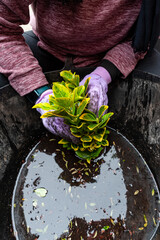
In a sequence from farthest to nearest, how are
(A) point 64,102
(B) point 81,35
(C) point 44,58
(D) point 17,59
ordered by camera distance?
(C) point 44,58 < (B) point 81,35 < (D) point 17,59 < (A) point 64,102

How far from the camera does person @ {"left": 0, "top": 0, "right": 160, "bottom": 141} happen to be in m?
0.86

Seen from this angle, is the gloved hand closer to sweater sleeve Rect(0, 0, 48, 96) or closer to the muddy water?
sweater sleeve Rect(0, 0, 48, 96)

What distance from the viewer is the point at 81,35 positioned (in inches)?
39.4

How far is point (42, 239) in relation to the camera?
899 mm

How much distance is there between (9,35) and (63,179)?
2.48ft

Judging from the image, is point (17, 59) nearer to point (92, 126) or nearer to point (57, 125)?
point (57, 125)

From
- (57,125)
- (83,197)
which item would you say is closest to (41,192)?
(83,197)

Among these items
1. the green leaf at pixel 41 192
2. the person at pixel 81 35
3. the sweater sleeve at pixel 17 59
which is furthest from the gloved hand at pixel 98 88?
the green leaf at pixel 41 192

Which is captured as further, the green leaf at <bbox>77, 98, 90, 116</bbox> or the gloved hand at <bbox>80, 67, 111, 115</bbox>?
the gloved hand at <bbox>80, 67, 111, 115</bbox>

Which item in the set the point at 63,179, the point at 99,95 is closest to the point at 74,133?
the point at 99,95

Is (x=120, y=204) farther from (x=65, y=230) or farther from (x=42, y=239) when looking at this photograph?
(x=42, y=239)

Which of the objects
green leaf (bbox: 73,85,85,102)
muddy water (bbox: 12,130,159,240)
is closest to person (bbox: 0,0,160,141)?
Answer: green leaf (bbox: 73,85,85,102)

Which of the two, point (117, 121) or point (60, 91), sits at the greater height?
point (60, 91)

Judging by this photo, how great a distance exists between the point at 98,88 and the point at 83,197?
547mm
